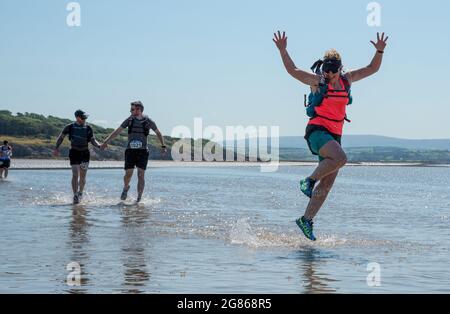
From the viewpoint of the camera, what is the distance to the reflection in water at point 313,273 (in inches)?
268

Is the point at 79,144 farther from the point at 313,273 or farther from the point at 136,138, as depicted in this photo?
the point at 313,273

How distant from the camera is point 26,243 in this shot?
9344mm

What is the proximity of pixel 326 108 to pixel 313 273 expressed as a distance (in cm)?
266

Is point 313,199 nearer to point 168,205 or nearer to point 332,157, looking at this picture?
point 332,157

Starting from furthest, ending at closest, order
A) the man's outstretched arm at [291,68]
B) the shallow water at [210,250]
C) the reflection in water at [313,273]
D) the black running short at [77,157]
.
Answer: the black running short at [77,157] < the man's outstretched arm at [291,68] < the shallow water at [210,250] < the reflection in water at [313,273]

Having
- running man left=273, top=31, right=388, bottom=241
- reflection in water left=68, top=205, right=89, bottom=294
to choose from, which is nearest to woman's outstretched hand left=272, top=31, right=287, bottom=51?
running man left=273, top=31, right=388, bottom=241

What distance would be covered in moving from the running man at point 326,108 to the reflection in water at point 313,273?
2.84ft

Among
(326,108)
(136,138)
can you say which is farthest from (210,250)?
(136,138)

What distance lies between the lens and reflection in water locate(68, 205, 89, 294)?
6844mm

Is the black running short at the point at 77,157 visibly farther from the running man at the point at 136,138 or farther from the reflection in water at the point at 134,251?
the reflection in water at the point at 134,251

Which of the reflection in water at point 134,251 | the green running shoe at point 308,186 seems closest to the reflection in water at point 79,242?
the reflection in water at point 134,251
